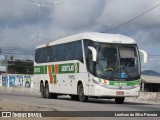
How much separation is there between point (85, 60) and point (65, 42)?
4059 millimetres

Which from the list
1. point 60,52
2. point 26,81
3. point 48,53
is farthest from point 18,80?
point 60,52

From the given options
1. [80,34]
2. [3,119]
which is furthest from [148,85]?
[3,119]

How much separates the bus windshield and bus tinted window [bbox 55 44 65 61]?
16.3 feet

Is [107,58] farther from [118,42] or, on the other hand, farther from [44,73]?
[44,73]

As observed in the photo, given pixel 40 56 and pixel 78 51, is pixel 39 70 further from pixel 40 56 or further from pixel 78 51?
pixel 78 51

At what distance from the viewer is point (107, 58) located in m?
25.3

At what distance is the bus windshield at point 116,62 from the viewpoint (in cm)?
2512

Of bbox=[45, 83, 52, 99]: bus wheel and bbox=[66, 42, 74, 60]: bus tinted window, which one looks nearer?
bbox=[66, 42, 74, 60]: bus tinted window

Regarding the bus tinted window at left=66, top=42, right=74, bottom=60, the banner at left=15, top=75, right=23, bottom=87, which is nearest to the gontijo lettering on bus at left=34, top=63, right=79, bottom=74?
the bus tinted window at left=66, top=42, right=74, bottom=60

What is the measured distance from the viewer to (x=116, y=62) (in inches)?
991

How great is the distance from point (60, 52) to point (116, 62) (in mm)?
6308

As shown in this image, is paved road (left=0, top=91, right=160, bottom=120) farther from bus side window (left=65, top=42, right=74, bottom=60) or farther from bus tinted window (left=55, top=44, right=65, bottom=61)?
bus tinted window (left=55, top=44, right=65, bottom=61)

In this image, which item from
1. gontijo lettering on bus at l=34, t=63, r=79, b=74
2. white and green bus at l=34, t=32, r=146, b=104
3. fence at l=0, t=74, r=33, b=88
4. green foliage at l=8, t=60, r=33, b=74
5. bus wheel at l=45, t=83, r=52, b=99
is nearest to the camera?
white and green bus at l=34, t=32, r=146, b=104

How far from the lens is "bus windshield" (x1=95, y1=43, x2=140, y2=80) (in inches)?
989
